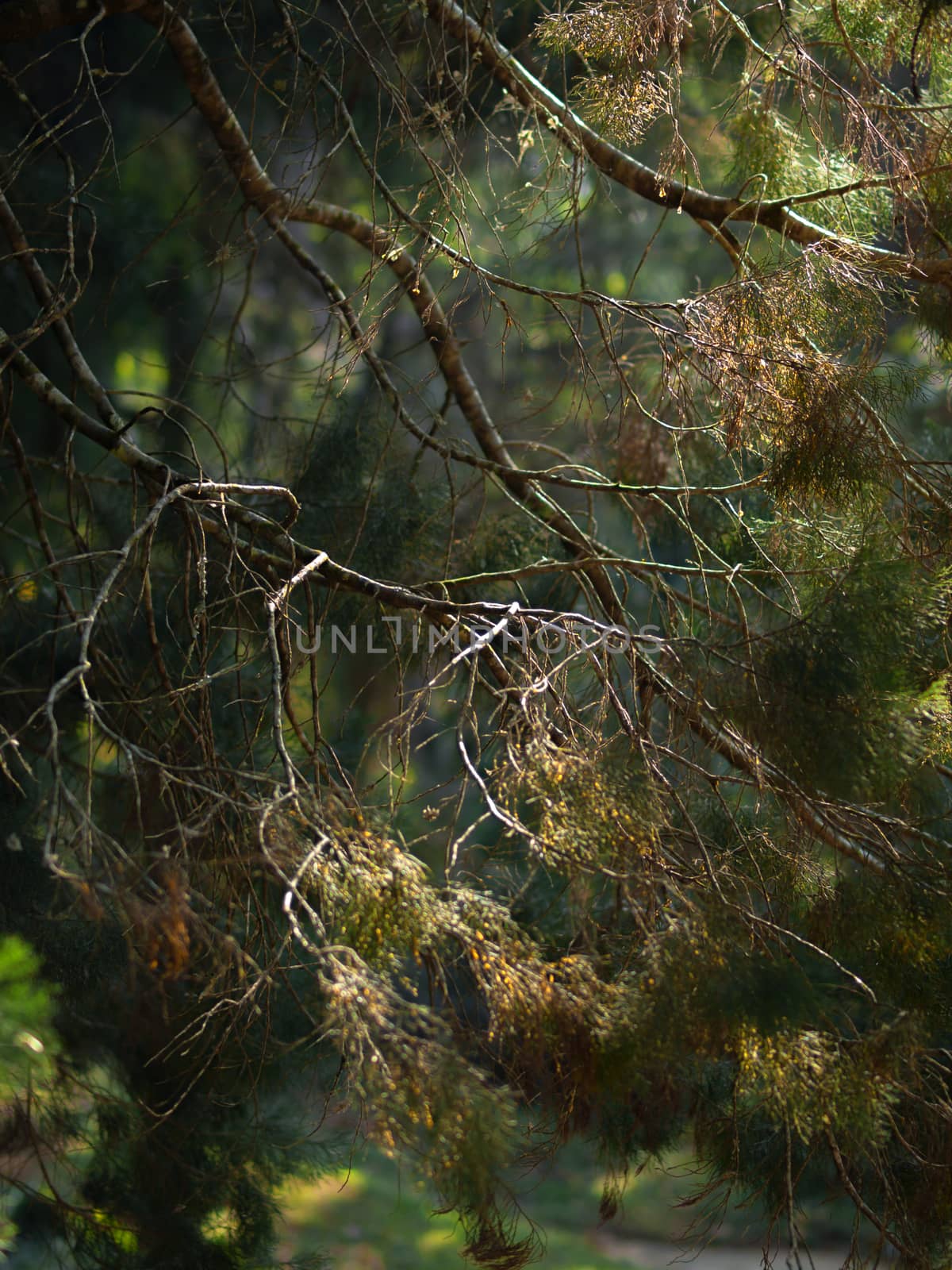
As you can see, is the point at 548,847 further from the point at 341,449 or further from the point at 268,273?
the point at 268,273

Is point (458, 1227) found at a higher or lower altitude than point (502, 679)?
lower

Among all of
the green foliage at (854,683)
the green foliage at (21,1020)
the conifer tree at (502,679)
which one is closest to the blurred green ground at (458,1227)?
the conifer tree at (502,679)

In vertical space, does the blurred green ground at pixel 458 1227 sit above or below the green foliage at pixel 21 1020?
below

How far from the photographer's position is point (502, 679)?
179cm

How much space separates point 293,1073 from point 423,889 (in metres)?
1.76

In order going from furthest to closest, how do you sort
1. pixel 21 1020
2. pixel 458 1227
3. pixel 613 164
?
pixel 458 1227, pixel 613 164, pixel 21 1020

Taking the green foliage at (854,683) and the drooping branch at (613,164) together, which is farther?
the drooping branch at (613,164)

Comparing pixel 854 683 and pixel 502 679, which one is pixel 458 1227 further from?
pixel 854 683

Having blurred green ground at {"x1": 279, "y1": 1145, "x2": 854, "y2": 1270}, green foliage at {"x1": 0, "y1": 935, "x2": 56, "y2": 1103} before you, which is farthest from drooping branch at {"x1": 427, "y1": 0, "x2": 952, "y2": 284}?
blurred green ground at {"x1": 279, "y1": 1145, "x2": 854, "y2": 1270}

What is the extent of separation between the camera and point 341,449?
2.68 metres

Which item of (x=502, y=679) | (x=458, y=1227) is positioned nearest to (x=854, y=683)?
(x=502, y=679)

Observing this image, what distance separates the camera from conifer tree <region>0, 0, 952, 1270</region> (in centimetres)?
129

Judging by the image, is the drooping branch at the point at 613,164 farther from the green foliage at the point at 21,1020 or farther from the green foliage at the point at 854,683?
the green foliage at the point at 21,1020

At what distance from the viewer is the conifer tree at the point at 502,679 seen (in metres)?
1.29
